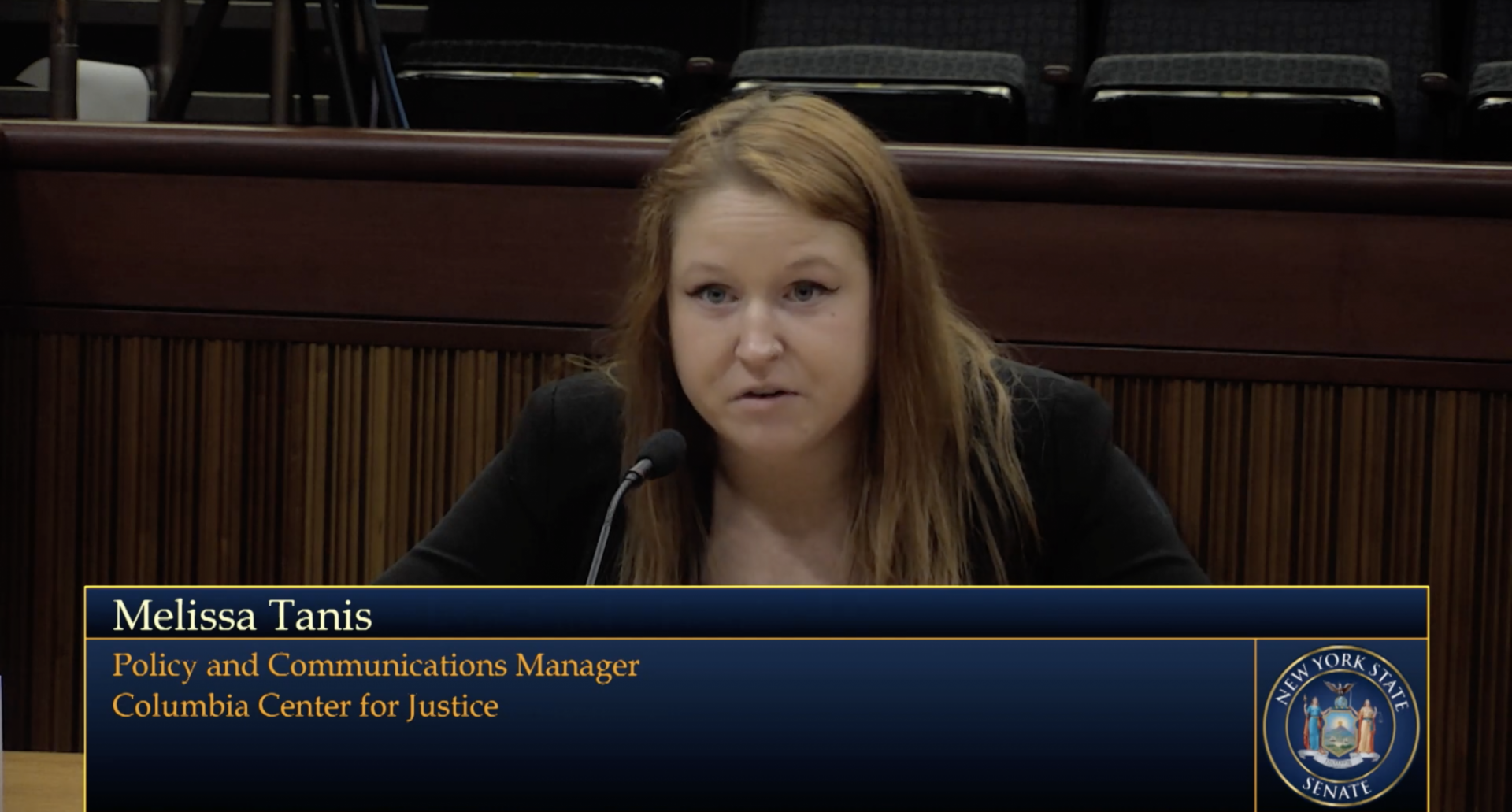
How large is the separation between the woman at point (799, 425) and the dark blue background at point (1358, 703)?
0.23 meters

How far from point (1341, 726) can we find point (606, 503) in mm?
343

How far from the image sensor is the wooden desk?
0.42m

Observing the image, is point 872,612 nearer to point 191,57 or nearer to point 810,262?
point 810,262

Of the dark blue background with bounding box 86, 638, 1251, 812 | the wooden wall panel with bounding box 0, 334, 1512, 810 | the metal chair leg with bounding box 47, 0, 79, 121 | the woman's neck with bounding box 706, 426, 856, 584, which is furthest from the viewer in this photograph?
the metal chair leg with bounding box 47, 0, 79, 121

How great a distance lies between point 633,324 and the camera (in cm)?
57

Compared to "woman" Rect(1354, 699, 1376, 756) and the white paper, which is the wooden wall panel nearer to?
the white paper

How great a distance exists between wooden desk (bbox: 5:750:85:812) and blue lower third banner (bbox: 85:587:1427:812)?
0.12 m

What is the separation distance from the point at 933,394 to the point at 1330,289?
0.24m

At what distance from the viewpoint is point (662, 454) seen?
0.42 meters

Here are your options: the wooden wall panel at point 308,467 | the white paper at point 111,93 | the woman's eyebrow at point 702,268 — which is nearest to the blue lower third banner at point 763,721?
the woman's eyebrow at point 702,268

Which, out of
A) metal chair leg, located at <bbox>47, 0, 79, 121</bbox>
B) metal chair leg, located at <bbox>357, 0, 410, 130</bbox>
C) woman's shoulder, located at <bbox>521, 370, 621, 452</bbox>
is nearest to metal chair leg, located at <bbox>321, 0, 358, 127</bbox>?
metal chair leg, located at <bbox>357, 0, 410, 130</bbox>

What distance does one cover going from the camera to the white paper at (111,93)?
3.25ft

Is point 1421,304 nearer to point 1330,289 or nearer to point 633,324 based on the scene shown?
point 1330,289

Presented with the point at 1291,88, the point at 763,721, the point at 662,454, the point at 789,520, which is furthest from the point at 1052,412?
the point at 1291,88
